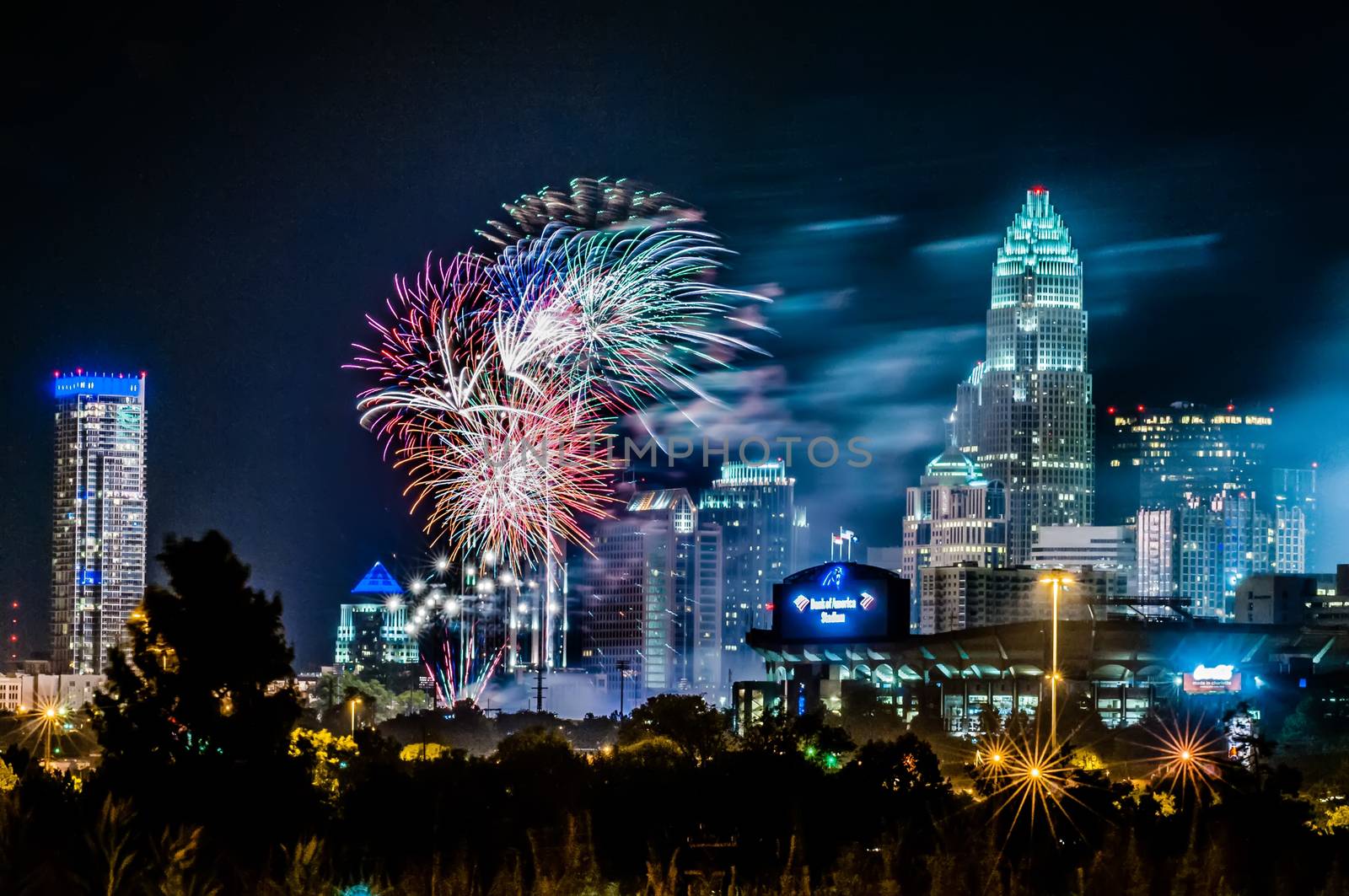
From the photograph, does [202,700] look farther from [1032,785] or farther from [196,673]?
[1032,785]

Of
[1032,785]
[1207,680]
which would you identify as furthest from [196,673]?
[1207,680]

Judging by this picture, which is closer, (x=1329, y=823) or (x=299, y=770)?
(x=299, y=770)

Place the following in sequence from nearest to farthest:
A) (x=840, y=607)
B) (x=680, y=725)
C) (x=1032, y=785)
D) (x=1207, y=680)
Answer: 1. (x=1032, y=785)
2. (x=680, y=725)
3. (x=840, y=607)
4. (x=1207, y=680)

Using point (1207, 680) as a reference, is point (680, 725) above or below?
below

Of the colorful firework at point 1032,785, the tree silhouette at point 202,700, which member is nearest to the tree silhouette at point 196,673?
the tree silhouette at point 202,700

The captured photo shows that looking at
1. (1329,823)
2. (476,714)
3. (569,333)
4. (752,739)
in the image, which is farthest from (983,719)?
(476,714)

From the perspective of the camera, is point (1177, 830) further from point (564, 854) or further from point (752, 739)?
point (752, 739)
